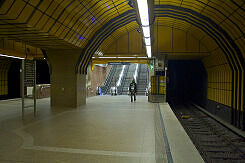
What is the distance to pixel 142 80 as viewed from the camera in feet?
87.5

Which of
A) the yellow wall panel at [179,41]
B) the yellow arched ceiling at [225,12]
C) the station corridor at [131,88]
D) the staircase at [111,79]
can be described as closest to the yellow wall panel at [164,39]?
the station corridor at [131,88]

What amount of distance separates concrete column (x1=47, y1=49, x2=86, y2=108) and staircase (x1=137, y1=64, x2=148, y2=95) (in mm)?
12934

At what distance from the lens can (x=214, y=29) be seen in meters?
10.4

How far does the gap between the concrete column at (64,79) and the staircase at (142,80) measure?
42.4 ft

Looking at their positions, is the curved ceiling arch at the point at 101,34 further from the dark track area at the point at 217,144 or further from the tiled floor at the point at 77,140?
the dark track area at the point at 217,144

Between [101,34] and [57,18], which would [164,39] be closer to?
[101,34]

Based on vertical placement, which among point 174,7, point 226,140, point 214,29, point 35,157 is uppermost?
point 174,7

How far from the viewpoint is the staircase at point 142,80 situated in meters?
24.1

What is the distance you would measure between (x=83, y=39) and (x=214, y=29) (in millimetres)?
6626

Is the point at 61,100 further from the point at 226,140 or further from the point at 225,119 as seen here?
Result: the point at 225,119

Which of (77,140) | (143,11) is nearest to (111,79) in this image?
(143,11)

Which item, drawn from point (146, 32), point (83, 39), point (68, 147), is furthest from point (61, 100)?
point (68, 147)

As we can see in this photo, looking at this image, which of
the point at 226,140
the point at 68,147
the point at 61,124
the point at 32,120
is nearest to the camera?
the point at 68,147

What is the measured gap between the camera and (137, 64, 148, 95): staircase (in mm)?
24128
